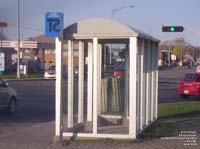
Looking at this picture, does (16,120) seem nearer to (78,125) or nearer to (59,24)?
(78,125)

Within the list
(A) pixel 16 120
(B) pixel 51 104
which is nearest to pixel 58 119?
(A) pixel 16 120

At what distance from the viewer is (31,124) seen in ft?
60.1

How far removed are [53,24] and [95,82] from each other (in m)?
1.78

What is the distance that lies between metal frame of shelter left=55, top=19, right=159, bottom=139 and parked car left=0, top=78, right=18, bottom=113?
17.3 ft

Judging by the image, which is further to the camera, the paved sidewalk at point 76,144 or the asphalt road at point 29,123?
the asphalt road at point 29,123

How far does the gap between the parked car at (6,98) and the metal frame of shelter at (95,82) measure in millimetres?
5258

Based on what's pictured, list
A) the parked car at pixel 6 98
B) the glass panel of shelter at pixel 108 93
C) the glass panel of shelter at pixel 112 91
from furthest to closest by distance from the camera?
the parked car at pixel 6 98, the glass panel of shelter at pixel 112 91, the glass panel of shelter at pixel 108 93

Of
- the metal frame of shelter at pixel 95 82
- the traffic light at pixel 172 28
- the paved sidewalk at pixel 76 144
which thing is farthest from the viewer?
the traffic light at pixel 172 28

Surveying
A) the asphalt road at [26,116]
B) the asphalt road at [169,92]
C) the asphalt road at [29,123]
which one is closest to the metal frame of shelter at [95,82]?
the asphalt road at [29,123]

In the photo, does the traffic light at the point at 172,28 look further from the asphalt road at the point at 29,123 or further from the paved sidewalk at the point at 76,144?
the paved sidewalk at the point at 76,144

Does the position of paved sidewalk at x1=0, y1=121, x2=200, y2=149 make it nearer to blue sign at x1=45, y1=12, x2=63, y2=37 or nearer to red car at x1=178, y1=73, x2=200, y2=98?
blue sign at x1=45, y1=12, x2=63, y2=37

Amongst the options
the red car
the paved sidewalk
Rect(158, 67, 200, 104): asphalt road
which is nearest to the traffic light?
the red car

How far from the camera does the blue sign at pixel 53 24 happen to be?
13016 mm

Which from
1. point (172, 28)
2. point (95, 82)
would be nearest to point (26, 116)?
point (95, 82)
